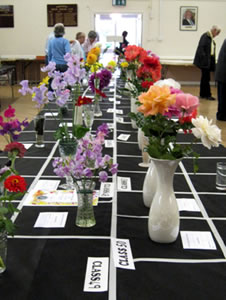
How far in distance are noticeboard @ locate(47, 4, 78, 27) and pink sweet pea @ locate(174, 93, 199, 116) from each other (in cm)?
999

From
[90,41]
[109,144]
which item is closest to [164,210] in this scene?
[109,144]

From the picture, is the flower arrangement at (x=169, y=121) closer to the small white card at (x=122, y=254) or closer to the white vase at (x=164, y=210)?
the white vase at (x=164, y=210)

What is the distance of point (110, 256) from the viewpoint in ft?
3.88

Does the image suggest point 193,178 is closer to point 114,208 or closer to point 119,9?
point 114,208

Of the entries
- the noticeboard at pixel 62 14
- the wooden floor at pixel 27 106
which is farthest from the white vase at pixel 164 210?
the noticeboard at pixel 62 14

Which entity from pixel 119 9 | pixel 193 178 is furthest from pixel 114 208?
pixel 119 9

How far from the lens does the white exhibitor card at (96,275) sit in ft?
3.38

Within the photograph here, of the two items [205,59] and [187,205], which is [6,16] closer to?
[205,59]

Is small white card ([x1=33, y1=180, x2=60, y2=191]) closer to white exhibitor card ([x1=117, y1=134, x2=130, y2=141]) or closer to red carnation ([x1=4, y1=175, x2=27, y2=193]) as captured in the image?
red carnation ([x1=4, y1=175, x2=27, y2=193])

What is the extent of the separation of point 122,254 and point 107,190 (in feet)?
1.76

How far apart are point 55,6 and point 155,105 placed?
1010cm

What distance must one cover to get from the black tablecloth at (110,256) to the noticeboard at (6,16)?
9860 mm

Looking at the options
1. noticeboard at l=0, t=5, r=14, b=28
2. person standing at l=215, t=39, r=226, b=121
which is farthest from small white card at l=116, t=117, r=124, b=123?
noticeboard at l=0, t=5, r=14, b=28

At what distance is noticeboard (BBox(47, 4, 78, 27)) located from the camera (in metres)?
10.5
